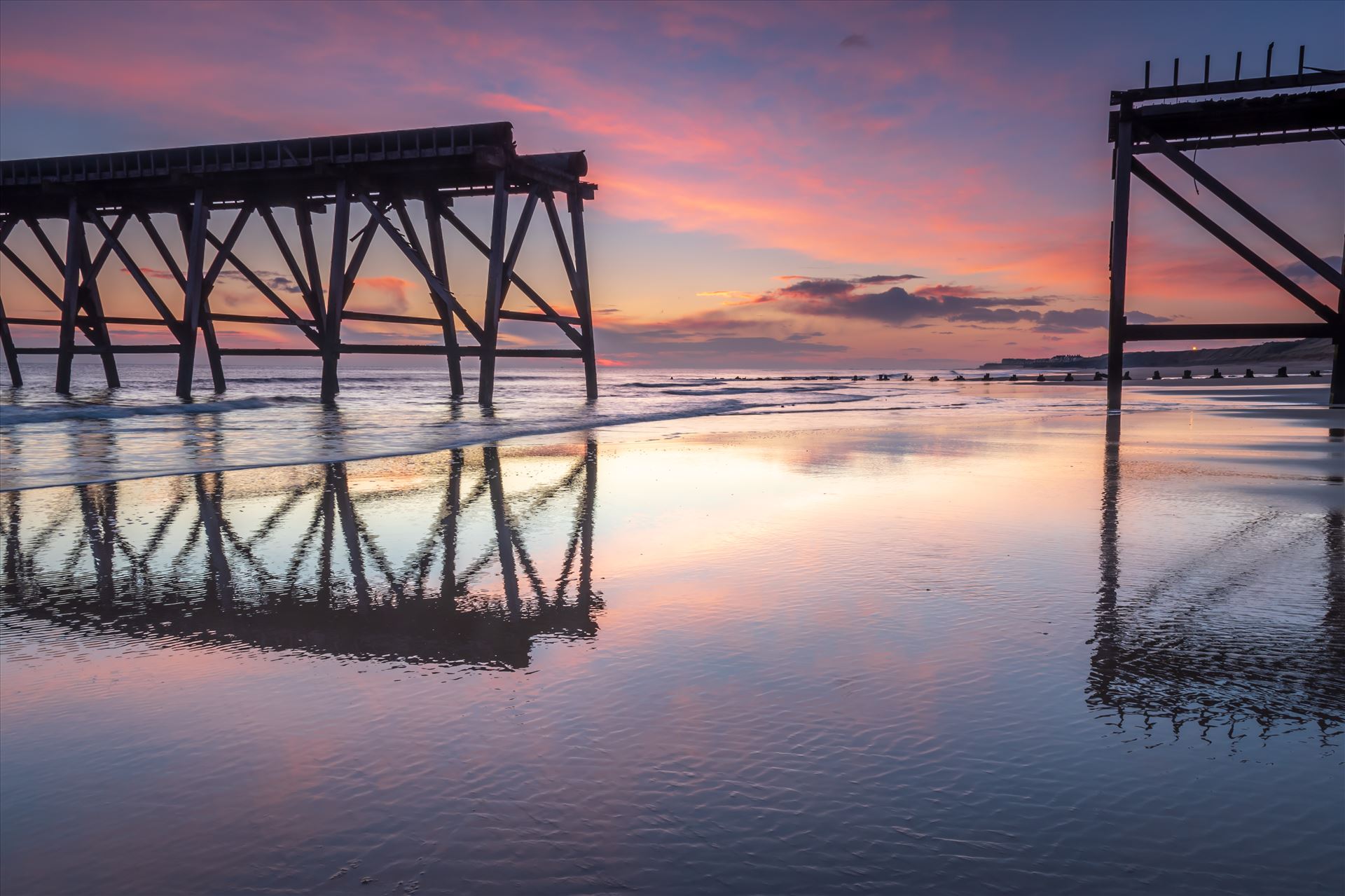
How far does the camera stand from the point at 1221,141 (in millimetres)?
15695

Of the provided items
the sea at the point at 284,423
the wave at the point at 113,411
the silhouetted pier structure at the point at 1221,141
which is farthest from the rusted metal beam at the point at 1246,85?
the wave at the point at 113,411

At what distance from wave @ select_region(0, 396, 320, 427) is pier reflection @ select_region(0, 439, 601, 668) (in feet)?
36.4

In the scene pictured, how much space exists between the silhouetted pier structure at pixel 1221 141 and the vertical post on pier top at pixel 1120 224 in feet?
0.04

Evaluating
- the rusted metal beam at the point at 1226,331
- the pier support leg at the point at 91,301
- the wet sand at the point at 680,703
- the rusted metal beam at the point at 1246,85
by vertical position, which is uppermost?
the rusted metal beam at the point at 1246,85

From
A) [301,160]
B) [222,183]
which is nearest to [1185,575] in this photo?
[301,160]

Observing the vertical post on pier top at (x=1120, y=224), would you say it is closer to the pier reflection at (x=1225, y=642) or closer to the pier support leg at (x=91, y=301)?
the pier reflection at (x=1225, y=642)

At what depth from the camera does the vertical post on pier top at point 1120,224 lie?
15508 millimetres

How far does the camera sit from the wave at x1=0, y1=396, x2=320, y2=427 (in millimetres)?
16266

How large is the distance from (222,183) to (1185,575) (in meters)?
20.7

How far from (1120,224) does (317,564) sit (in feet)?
51.9

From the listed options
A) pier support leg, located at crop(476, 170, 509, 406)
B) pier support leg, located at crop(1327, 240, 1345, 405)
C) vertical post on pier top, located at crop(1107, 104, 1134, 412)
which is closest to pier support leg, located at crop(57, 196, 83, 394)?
pier support leg, located at crop(476, 170, 509, 406)

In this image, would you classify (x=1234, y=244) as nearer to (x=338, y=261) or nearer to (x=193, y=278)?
(x=338, y=261)

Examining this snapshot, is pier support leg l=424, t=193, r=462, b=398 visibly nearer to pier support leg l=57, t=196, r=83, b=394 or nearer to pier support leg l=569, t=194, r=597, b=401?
pier support leg l=569, t=194, r=597, b=401

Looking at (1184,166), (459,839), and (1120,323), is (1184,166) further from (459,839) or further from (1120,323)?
(459,839)
